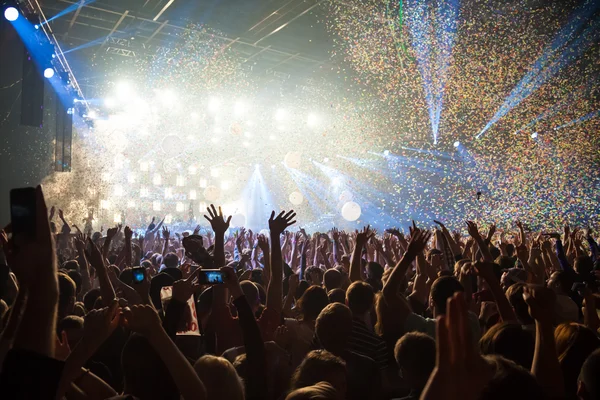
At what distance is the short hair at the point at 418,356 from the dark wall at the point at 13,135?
36.8 feet

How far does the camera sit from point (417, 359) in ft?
7.34

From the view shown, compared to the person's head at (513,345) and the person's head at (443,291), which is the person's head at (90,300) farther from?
the person's head at (513,345)

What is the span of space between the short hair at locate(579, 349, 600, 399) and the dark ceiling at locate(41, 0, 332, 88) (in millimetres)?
13793

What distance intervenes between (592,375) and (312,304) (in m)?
1.83

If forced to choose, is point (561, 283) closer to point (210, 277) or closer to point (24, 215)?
point (210, 277)

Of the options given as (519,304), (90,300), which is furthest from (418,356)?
(90,300)

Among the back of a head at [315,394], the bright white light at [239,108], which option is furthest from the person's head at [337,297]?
the bright white light at [239,108]

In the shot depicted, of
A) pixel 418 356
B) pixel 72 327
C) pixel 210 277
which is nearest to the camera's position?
pixel 418 356

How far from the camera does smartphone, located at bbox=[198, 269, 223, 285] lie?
104 inches

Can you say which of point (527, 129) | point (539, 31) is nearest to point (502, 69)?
point (539, 31)

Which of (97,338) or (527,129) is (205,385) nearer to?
(97,338)

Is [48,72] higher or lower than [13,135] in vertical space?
higher

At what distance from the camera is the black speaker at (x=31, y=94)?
11.0 meters

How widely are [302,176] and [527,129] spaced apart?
1647 cm
